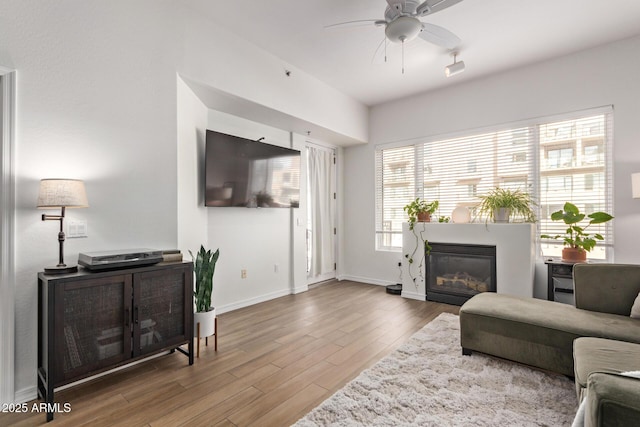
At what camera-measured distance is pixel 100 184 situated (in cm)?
226

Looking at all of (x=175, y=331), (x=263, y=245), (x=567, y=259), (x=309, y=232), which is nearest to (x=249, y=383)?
(x=175, y=331)

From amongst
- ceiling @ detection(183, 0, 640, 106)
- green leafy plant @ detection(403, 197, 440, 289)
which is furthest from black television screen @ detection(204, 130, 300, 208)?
green leafy plant @ detection(403, 197, 440, 289)

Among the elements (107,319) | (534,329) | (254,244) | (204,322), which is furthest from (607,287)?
(107,319)

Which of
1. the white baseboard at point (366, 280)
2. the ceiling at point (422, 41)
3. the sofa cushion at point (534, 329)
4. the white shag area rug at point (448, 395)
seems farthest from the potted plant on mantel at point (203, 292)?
the white baseboard at point (366, 280)

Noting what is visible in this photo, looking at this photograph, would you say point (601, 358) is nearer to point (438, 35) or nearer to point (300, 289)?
Result: point (438, 35)

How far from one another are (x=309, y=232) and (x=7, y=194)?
12.0 ft

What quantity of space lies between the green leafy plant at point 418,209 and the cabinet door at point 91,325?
3.60m

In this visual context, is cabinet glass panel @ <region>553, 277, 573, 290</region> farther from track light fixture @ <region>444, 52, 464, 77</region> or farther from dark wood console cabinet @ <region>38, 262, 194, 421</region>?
dark wood console cabinet @ <region>38, 262, 194, 421</region>

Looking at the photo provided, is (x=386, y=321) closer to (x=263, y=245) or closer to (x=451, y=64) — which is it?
(x=263, y=245)

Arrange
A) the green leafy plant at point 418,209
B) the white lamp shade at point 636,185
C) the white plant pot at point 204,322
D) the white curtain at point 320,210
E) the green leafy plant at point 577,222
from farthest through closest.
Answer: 1. the white curtain at point 320,210
2. the green leafy plant at point 418,209
3. the green leafy plant at point 577,222
4. the white lamp shade at point 636,185
5. the white plant pot at point 204,322

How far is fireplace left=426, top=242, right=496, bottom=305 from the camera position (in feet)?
12.6

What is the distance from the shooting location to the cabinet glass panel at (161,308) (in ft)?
7.13

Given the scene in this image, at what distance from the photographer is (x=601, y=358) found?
1610mm

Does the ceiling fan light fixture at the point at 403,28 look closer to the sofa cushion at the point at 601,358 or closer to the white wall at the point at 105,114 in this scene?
the white wall at the point at 105,114
